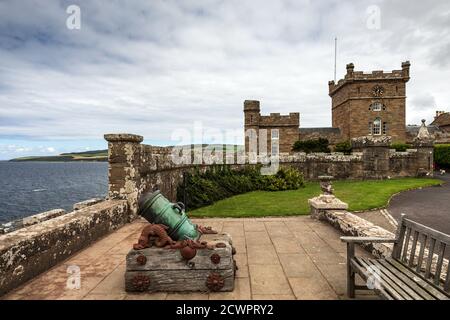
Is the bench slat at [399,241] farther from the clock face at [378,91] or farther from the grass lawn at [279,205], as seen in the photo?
the clock face at [378,91]

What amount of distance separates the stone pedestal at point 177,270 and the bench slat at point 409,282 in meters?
1.76

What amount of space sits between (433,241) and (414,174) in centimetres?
2206

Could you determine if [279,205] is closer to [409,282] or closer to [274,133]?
[409,282]

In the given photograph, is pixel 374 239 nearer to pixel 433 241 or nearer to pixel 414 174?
pixel 433 241

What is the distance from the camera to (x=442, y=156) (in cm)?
2825

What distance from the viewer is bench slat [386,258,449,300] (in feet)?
7.90

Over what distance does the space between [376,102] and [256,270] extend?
1495 inches

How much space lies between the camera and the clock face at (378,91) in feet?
117

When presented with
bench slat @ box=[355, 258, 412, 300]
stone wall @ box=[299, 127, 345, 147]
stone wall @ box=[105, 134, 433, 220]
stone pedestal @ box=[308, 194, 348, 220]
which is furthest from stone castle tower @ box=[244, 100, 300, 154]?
bench slat @ box=[355, 258, 412, 300]

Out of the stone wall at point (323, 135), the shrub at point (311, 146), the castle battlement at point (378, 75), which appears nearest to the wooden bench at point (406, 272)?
the shrub at point (311, 146)

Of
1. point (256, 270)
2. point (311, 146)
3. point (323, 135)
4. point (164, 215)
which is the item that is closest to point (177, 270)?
point (164, 215)

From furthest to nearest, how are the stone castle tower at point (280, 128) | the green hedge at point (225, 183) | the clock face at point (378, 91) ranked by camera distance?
the clock face at point (378, 91) → the stone castle tower at point (280, 128) → the green hedge at point (225, 183)

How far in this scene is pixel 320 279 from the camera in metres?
3.73
